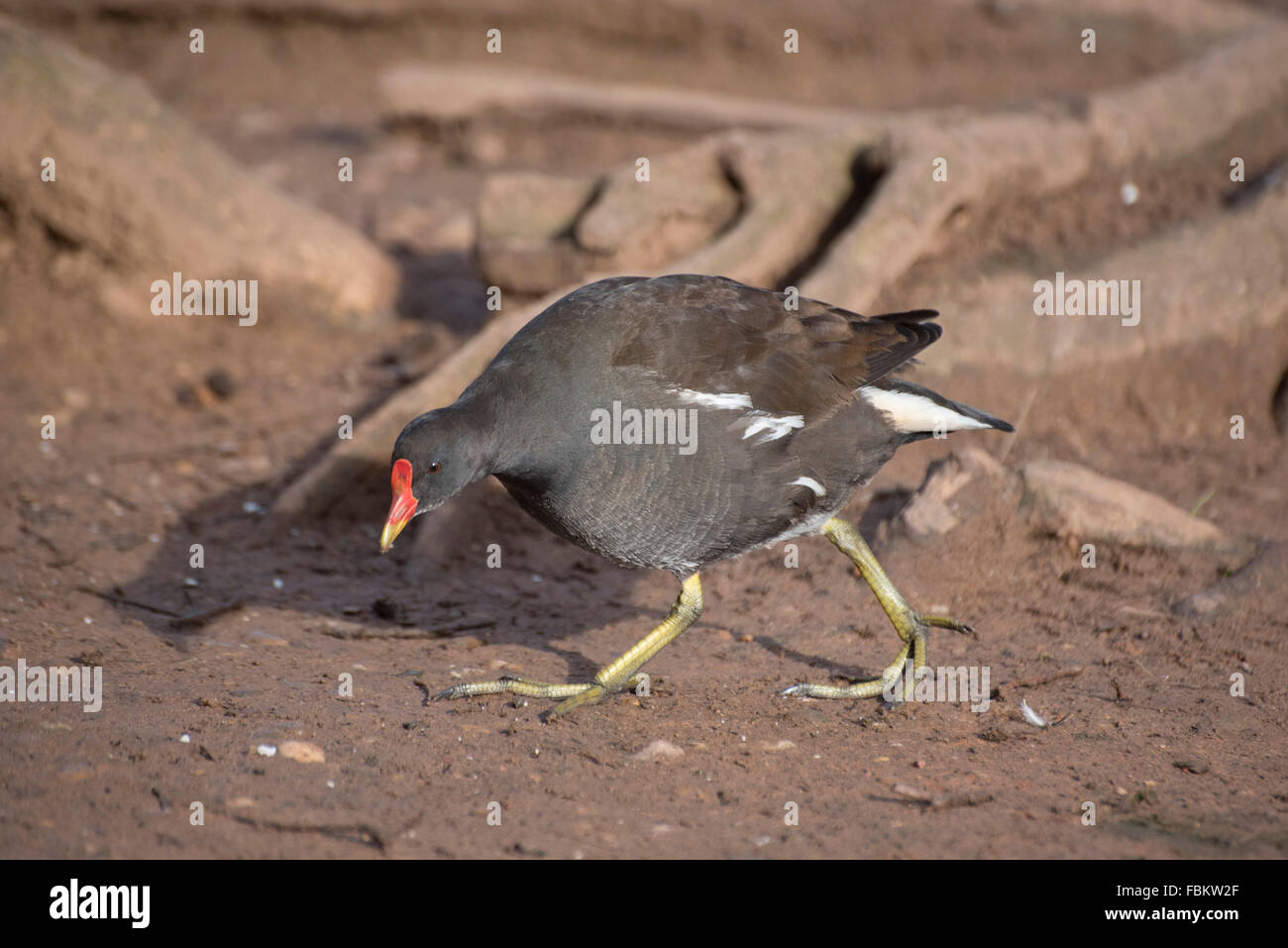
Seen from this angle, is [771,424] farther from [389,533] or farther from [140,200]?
[140,200]

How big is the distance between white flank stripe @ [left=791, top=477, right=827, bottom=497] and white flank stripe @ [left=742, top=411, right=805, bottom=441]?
17 cm

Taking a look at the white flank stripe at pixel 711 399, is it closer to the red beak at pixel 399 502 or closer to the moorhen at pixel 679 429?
the moorhen at pixel 679 429

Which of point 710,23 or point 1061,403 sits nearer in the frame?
point 1061,403

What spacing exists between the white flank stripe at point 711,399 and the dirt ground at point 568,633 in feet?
3.46

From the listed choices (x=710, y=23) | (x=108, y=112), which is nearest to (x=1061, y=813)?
(x=108, y=112)

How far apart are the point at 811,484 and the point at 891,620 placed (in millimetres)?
687

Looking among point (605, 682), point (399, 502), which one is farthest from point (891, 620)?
point (399, 502)

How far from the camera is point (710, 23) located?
1098 centimetres

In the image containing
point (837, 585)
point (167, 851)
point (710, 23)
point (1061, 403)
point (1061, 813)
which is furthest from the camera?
point (710, 23)

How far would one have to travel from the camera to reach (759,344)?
425cm

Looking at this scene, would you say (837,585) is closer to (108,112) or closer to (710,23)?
(108,112)

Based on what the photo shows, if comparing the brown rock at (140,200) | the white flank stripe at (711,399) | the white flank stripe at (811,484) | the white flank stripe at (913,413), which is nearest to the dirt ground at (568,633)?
the brown rock at (140,200)
